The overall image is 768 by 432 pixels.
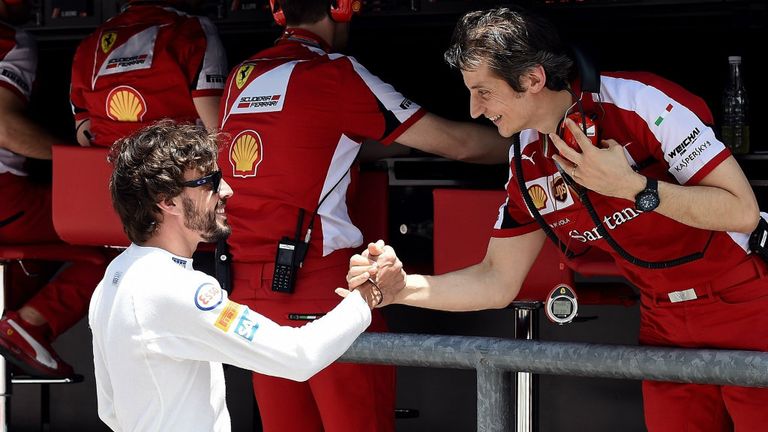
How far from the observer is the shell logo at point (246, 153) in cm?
345

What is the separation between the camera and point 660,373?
83.9 inches

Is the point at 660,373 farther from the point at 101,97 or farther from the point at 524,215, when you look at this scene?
the point at 101,97

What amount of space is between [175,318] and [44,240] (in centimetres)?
233

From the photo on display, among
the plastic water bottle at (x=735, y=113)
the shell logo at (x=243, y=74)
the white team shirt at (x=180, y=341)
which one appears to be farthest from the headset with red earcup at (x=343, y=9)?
the white team shirt at (x=180, y=341)

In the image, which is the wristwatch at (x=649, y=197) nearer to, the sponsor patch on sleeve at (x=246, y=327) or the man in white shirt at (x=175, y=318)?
the man in white shirt at (x=175, y=318)

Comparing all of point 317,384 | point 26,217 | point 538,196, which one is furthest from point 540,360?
point 26,217

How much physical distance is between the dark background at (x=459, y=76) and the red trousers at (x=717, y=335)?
1385 mm

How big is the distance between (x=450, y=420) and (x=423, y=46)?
138 cm

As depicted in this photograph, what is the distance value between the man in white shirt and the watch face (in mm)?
580

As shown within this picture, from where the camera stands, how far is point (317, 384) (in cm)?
338

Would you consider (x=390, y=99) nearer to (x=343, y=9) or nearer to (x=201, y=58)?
(x=343, y=9)

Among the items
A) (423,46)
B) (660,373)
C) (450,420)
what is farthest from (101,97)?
(660,373)

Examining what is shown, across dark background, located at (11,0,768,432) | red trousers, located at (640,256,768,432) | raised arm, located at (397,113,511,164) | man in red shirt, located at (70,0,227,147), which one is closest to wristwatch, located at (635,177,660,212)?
red trousers, located at (640,256,768,432)

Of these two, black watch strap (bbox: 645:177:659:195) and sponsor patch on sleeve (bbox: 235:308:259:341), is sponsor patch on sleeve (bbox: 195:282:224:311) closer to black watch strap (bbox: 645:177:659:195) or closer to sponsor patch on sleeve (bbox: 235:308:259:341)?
sponsor patch on sleeve (bbox: 235:308:259:341)
